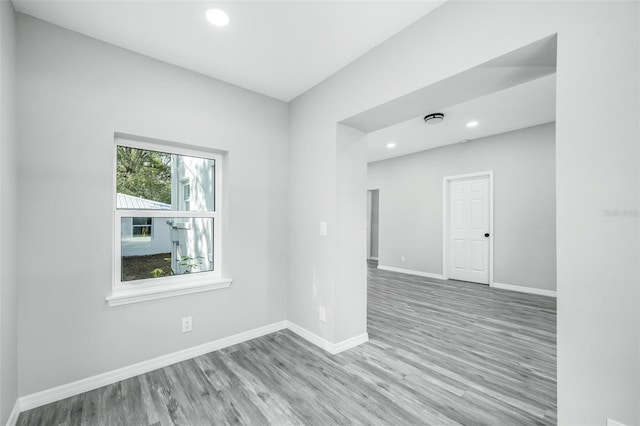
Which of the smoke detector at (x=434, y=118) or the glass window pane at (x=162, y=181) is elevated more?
the smoke detector at (x=434, y=118)

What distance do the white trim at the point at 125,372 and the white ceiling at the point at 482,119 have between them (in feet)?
12.0

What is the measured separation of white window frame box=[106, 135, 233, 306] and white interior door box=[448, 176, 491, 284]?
471 centimetres

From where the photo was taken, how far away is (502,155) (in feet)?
16.5

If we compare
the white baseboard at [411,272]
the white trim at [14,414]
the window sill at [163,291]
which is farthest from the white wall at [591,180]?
the white baseboard at [411,272]

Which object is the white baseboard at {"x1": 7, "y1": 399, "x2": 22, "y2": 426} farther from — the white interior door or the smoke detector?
the white interior door

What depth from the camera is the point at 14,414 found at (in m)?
1.74

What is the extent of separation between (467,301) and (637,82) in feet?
12.3

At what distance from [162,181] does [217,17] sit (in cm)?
147

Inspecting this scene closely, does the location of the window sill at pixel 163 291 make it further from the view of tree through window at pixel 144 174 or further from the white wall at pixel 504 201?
the white wall at pixel 504 201

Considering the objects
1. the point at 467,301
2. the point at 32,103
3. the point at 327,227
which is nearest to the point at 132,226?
the point at 32,103

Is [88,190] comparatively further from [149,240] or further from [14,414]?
[14,414]

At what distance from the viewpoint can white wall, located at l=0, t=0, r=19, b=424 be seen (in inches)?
61.9

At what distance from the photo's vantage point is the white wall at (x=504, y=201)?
457 cm

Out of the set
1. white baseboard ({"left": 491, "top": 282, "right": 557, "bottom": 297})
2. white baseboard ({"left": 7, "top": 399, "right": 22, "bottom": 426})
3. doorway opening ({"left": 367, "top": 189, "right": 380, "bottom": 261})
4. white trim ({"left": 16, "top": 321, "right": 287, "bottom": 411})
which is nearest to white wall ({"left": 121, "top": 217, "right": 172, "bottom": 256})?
white trim ({"left": 16, "top": 321, "right": 287, "bottom": 411})
